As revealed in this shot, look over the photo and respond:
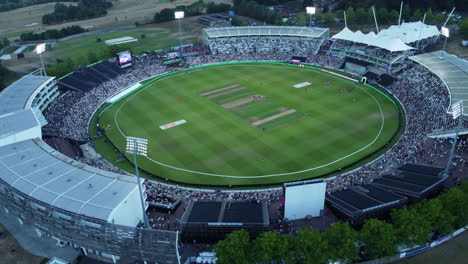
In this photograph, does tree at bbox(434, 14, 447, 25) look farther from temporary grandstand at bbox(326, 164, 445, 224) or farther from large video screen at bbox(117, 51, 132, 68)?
large video screen at bbox(117, 51, 132, 68)

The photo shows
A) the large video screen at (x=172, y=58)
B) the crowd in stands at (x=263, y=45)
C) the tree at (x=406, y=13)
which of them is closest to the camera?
the large video screen at (x=172, y=58)

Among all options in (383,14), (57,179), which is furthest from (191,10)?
(57,179)

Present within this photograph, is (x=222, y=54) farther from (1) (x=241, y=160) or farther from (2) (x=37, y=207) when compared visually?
(2) (x=37, y=207)

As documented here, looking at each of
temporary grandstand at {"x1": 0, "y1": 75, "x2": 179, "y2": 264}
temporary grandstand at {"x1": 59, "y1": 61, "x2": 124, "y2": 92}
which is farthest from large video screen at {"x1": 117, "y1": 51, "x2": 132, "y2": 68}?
temporary grandstand at {"x1": 0, "y1": 75, "x2": 179, "y2": 264}

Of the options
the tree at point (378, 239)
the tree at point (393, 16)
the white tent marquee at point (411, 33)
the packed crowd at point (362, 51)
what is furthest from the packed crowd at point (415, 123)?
the tree at point (393, 16)

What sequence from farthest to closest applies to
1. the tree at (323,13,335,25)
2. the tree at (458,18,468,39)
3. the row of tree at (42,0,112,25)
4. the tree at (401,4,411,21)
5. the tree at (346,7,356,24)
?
the row of tree at (42,0,112,25) → the tree at (323,13,335,25) → the tree at (346,7,356,24) → the tree at (401,4,411,21) → the tree at (458,18,468,39)

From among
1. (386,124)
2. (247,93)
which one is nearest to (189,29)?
(247,93)

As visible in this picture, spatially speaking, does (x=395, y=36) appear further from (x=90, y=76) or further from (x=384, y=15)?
(x=90, y=76)

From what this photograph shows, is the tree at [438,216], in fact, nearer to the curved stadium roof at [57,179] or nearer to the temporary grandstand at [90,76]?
the curved stadium roof at [57,179]
